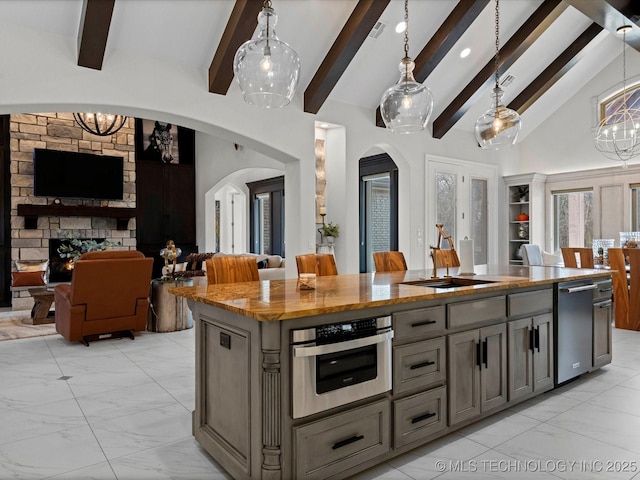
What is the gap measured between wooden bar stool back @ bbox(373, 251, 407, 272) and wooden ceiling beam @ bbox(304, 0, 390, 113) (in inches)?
92.6

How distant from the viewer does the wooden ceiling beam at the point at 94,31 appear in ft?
→ 12.5

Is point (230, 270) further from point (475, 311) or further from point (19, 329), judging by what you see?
point (19, 329)

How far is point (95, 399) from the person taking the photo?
3.29 metres

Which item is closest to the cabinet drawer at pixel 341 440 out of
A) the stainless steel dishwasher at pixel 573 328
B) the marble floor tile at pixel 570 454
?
the marble floor tile at pixel 570 454

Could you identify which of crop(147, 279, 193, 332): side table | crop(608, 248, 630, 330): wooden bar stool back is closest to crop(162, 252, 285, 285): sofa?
crop(147, 279, 193, 332): side table

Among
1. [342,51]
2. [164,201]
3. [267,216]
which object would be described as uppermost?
[342,51]

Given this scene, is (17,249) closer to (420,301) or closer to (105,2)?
(105,2)

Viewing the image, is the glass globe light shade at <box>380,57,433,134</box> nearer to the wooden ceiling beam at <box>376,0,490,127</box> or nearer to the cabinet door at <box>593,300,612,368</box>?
the cabinet door at <box>593,300,612,368</box>

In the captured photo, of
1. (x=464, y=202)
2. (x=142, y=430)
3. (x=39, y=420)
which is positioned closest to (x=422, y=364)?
(x=142, y=430)

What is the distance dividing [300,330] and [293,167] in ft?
13.8

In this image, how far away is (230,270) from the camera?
10.3 ft

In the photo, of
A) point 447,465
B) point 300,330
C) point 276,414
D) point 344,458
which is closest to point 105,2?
point 300,330

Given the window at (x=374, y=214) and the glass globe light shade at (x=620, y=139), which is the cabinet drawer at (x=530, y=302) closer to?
the glass globe light shade at (x=620, y=139)

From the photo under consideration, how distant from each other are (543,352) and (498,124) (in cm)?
203
